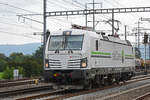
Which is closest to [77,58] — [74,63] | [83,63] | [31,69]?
[74,63]

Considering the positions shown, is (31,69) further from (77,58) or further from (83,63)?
(83,63)

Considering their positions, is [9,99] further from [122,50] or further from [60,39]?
[122,50]

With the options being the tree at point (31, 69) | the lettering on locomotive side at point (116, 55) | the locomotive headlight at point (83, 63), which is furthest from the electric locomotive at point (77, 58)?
the tree at point (31, 69)

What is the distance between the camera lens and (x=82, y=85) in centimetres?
1748

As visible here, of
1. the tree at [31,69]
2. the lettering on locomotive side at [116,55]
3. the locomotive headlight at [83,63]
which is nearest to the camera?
the locomotive headlight at [83,63]

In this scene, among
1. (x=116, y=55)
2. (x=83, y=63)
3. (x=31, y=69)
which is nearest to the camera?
(x=83, y=63)

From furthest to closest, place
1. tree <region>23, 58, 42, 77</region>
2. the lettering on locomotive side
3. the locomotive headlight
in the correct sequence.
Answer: tree <region>23, 58, 42, 77</region> → the lettering on locomotive side → the locomotive headlight

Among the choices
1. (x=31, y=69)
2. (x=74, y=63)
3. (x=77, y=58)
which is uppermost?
(x=77, y=58)

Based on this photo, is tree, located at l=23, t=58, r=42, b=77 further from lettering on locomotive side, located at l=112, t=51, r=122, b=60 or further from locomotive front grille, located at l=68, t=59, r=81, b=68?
locomotive front grille, located at l=68, t=59, r=81, b=68

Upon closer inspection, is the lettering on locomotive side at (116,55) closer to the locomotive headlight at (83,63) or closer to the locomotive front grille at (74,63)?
the locomotive headlight at (83,63)

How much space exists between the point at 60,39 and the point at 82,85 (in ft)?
10.5

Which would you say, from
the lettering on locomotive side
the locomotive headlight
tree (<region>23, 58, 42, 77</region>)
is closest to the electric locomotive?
the locomotive headlight

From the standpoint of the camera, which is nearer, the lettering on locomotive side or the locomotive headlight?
the locomotive headlight

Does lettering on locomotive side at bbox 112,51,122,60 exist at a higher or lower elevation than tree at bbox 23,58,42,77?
higher
